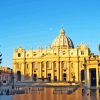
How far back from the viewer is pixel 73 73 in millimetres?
104688

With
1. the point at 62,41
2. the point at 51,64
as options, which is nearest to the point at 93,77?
the point at 51,64

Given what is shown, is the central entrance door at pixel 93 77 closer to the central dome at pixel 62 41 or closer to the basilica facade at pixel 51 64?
the basilica facade at pixel 51 64

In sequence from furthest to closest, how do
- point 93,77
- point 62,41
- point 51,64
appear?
point 62,41 < point 51,64 < point 93,77

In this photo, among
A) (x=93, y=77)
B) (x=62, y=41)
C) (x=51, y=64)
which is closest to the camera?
(x=93, y=77)

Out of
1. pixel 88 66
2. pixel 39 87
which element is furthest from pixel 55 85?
pixel 88 66

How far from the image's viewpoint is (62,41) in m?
121

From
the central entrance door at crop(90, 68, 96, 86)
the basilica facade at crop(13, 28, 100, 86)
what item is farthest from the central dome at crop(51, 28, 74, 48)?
the central entrance door at crop(90, 68, 96, 86)

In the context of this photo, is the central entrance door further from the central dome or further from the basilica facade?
the central dome

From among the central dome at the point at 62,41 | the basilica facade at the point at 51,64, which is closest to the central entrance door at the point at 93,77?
the basilica facade at the point at 51,64

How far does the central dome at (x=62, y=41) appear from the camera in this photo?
396ft

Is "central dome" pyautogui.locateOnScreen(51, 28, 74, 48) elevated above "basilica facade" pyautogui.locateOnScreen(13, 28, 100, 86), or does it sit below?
above

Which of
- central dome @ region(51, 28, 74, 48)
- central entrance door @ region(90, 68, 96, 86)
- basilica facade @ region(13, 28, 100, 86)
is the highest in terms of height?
central dome @ region(51, 28, 74, 48)

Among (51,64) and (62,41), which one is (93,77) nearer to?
(51,64)

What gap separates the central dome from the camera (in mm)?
120812
